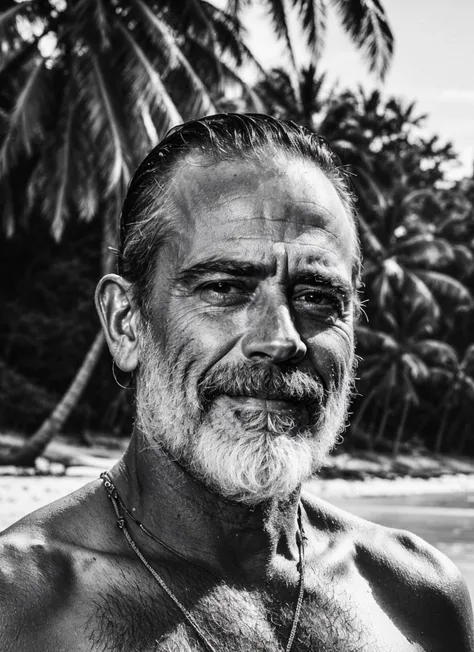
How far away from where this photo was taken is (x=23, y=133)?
481 inches

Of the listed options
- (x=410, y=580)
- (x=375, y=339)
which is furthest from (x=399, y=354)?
(x=410, y=580)

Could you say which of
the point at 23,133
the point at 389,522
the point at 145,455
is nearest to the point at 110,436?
the point at 389,522

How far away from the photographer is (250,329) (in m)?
1.65

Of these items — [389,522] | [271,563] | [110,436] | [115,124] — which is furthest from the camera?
[110,436]

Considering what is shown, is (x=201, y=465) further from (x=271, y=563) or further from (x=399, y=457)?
(x=399, y=457)

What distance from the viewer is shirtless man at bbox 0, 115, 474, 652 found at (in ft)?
5.28

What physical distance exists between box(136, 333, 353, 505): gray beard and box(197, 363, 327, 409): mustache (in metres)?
0.01

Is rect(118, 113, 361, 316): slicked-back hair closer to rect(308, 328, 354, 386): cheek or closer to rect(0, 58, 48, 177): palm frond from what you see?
rect(308, 328, 354, 386): cheek

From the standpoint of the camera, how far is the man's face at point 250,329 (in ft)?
5.40

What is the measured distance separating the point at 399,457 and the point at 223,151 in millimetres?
35727

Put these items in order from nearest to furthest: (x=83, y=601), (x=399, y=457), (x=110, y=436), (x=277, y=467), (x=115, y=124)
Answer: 1. (x=83, y=601)
2. (x=277, y=467)
3. (x=115, y=124)
4. (x=110, y=436)
5. (x=399, y=457)

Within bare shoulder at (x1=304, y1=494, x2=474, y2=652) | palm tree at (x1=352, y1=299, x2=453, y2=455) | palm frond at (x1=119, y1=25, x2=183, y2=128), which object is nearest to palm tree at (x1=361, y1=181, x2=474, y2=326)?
palm tree at (x1=352, y1=299, x2=453, y2=455)

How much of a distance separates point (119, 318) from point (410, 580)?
90cm

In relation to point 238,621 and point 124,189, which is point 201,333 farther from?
point 124,189
